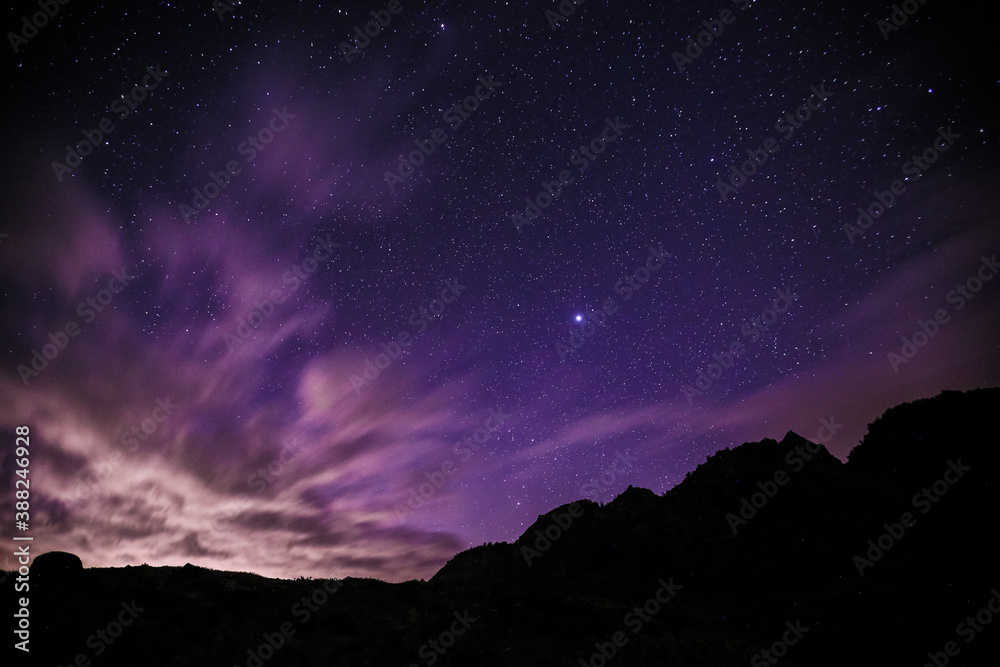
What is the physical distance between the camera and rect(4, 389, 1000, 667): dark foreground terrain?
11070 mm

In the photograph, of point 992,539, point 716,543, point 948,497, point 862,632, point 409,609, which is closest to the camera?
point 409,609

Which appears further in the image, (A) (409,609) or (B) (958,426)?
(B) (958,426)

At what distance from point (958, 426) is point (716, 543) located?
1788cm

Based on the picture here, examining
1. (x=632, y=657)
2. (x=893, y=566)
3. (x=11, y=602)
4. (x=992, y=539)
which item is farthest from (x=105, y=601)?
(x=992, y=539)

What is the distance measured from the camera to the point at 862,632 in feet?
46.9

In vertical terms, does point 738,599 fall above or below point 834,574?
above

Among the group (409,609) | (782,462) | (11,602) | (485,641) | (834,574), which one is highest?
(11,602)

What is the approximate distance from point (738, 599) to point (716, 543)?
5.10 meters

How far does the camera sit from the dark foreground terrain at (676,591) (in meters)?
11.1

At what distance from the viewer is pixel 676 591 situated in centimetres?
1891

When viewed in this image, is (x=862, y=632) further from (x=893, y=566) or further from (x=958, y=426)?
(x=958, y=426)

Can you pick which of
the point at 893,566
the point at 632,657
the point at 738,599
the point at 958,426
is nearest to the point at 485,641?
the point at 632,657

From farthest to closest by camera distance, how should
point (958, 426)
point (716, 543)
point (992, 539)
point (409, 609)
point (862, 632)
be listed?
point (958, 426) < point (716, 543) < point (992, 539) < point (862, 632) < point (409, 609)

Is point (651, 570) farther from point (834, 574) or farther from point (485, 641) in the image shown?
point (485, 641)
